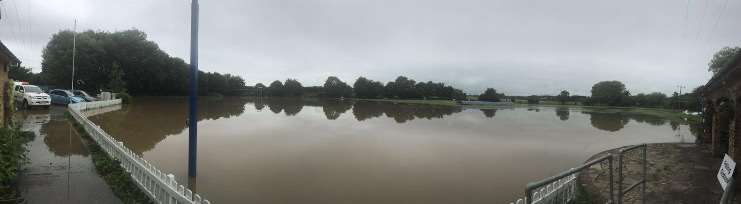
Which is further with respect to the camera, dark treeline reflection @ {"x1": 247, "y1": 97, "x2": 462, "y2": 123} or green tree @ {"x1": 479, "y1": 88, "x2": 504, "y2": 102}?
green tree @ {"x1": 479, "y1": 88, "x2": 504, "y2": 102}

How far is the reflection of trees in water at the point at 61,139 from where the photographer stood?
8.54 metres

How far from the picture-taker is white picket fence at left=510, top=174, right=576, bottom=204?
520 cm

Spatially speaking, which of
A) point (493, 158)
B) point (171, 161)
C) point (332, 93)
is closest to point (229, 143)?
point (171, 161)

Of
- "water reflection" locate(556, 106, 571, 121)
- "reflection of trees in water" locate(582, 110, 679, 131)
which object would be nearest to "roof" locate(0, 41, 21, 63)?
"reflection of trees in water" locate(582, 110, 679, 131)

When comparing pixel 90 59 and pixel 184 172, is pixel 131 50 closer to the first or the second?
pixel 90 59

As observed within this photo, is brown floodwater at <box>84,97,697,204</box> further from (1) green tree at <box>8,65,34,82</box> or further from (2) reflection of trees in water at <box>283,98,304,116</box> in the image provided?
(1) green tree at <box>8,65,34,82</box>

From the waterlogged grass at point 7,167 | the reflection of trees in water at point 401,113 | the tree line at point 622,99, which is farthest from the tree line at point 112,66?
the tree line at point 622,99

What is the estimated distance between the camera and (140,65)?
49781 millimetres

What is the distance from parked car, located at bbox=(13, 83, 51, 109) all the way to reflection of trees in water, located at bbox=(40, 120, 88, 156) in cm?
798

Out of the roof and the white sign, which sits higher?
the roof

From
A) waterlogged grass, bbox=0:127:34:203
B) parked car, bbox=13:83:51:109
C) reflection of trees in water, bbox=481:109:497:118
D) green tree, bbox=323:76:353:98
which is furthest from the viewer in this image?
green tree, bbox=323:76:353:98

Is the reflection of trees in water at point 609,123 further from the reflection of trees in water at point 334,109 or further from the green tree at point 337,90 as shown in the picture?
the green tree at point 337,90

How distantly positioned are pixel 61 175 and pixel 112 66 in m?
45.7

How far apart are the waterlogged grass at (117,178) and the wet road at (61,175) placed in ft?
0.30
